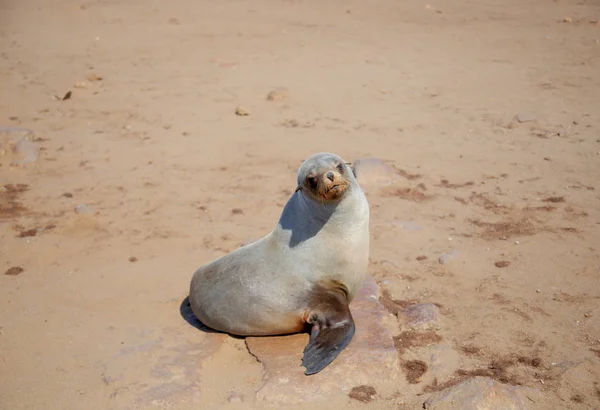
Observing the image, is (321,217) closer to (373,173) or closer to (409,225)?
(409,225)

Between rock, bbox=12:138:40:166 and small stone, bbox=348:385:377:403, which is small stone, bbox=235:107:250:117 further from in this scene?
small stone, bbox=348:385:377:403

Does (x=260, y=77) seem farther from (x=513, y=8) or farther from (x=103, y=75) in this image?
(x=513, y=8)

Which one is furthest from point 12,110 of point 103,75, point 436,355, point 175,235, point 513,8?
point 513,8

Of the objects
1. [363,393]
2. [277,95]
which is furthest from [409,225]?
[277,95]

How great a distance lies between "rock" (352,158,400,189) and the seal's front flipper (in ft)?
9.09

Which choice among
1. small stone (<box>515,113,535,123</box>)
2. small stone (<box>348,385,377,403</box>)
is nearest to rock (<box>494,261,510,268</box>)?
small stone (<box>348,385,377,403</box>)

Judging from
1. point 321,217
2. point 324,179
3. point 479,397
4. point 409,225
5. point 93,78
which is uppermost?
point 324,179

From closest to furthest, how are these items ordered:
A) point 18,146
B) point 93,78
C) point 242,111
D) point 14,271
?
point 14,271
point 18,146
point 242,111
point 93,78

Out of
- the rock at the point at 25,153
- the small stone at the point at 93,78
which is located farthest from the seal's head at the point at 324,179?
the small stone at the point at 93,78

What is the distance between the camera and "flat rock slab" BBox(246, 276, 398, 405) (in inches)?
146

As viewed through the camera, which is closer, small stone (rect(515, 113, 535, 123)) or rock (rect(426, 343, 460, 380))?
rock (rect(426, 343, 460, 380))

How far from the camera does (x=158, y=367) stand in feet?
13.1

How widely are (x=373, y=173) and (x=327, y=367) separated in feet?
10.9

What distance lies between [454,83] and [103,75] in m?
5.76
